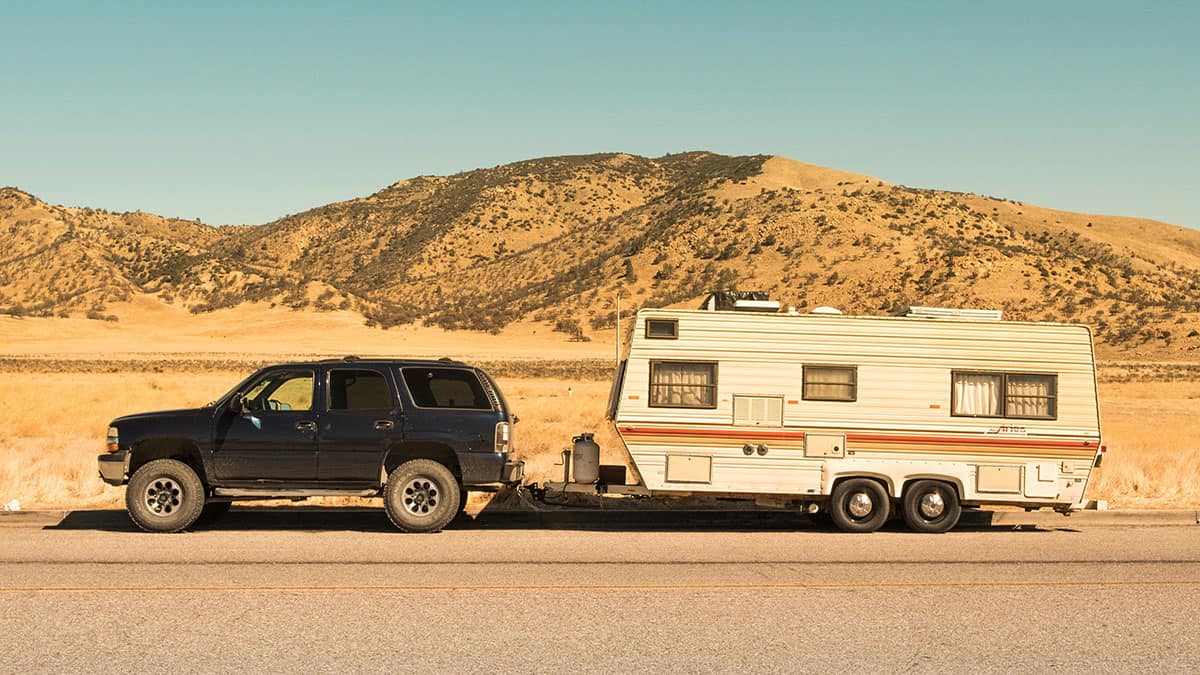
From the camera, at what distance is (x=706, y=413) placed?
14.4 meters

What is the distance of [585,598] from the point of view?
397 inches

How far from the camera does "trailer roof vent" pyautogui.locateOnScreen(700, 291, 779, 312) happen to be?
48.3 ft

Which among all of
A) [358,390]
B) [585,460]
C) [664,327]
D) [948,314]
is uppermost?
[948,314]

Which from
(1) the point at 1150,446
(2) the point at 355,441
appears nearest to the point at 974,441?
(2) the point at 355,441

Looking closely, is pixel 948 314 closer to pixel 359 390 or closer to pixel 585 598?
pixel 585 598

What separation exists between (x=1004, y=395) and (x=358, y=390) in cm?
768

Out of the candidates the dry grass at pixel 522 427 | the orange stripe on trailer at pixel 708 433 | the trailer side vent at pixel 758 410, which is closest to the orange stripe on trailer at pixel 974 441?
the trailer side vent at pixel 758 410

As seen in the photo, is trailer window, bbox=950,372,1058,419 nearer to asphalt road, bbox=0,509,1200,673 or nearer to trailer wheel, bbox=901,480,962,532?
trailer wheel, bbox=901,480,962,532

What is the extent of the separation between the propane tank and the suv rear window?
1240 millimetres

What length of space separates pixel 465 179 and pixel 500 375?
97.5 metres

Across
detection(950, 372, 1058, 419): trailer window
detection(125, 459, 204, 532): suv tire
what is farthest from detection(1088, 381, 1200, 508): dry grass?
detection(125, 459, 204, 532): suv tire

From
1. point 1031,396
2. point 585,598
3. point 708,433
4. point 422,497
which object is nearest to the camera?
point 585,598

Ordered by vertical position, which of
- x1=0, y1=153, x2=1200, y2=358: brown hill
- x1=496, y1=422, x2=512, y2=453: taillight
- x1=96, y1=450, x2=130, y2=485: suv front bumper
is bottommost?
x1=96, y1=450, x2=130, y2=485: suv front bumper

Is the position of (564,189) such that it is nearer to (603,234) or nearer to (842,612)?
(603,234)
